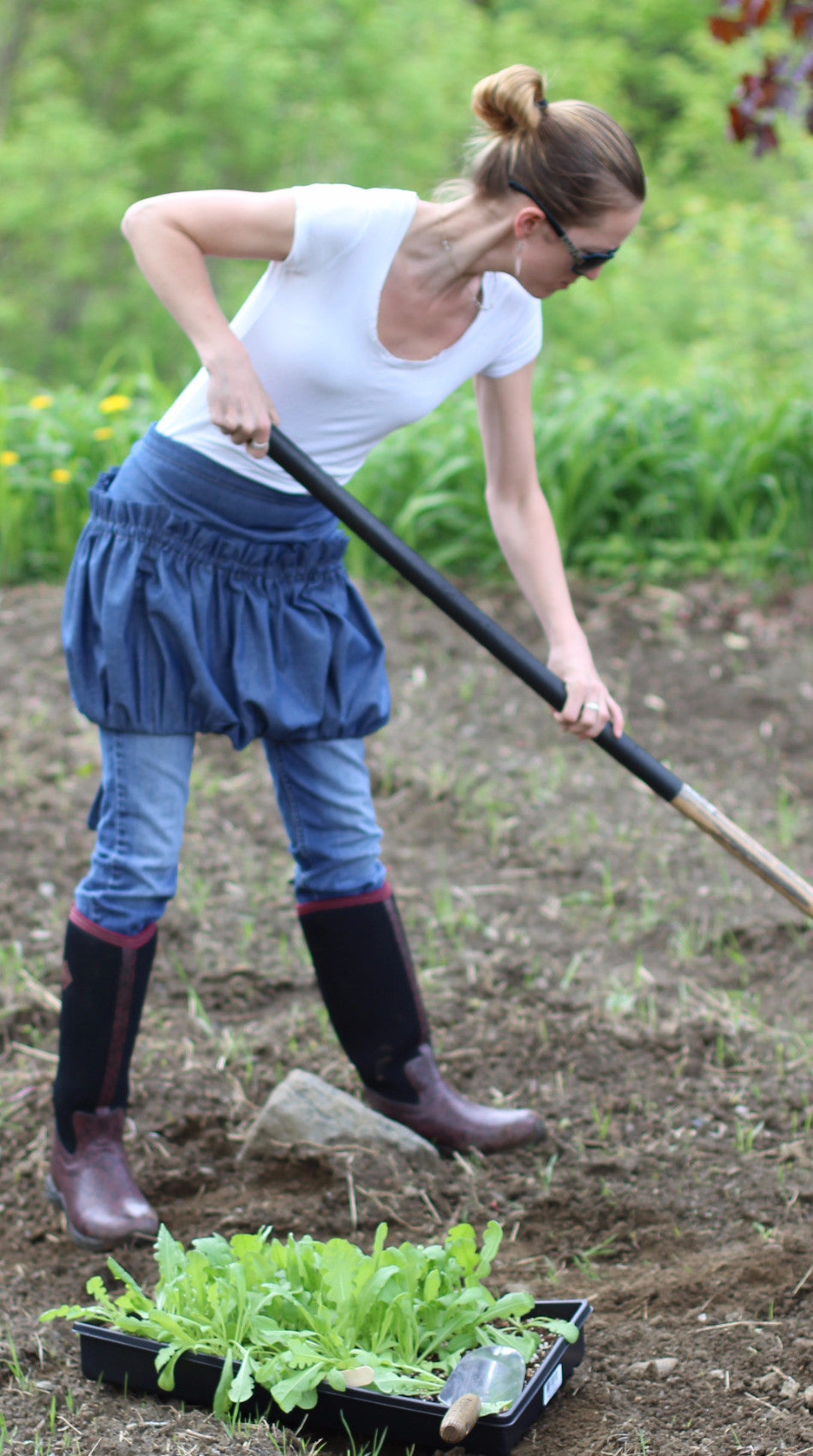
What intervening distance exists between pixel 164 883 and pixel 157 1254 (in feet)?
1.83

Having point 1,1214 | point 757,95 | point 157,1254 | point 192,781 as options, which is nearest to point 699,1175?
point 157,1254

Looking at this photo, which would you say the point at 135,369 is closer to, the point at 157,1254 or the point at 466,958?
the point at 466,958

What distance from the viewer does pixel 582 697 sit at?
2234mm

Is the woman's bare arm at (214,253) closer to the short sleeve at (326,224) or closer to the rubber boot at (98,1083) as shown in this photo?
the short sleeve at (326,224)

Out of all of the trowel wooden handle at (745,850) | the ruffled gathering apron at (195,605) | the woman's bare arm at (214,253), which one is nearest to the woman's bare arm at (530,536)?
the trowel wooden handle at (745,850)

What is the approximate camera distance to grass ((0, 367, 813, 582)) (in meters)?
4.74

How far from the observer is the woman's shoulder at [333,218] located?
6.39 ft

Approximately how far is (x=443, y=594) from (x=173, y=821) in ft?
1.79

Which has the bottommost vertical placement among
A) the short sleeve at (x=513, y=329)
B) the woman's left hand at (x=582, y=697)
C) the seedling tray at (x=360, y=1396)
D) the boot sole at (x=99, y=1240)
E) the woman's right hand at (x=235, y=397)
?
the seedling tray at (x=360, y=1396)

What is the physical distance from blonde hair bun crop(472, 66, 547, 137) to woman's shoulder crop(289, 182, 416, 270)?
0.16m

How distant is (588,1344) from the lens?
2.00 meters

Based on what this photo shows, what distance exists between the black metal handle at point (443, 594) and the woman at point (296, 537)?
55mm

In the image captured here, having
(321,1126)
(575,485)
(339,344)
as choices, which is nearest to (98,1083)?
(321,1126)

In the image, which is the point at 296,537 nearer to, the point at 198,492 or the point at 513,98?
the point at 198,492
